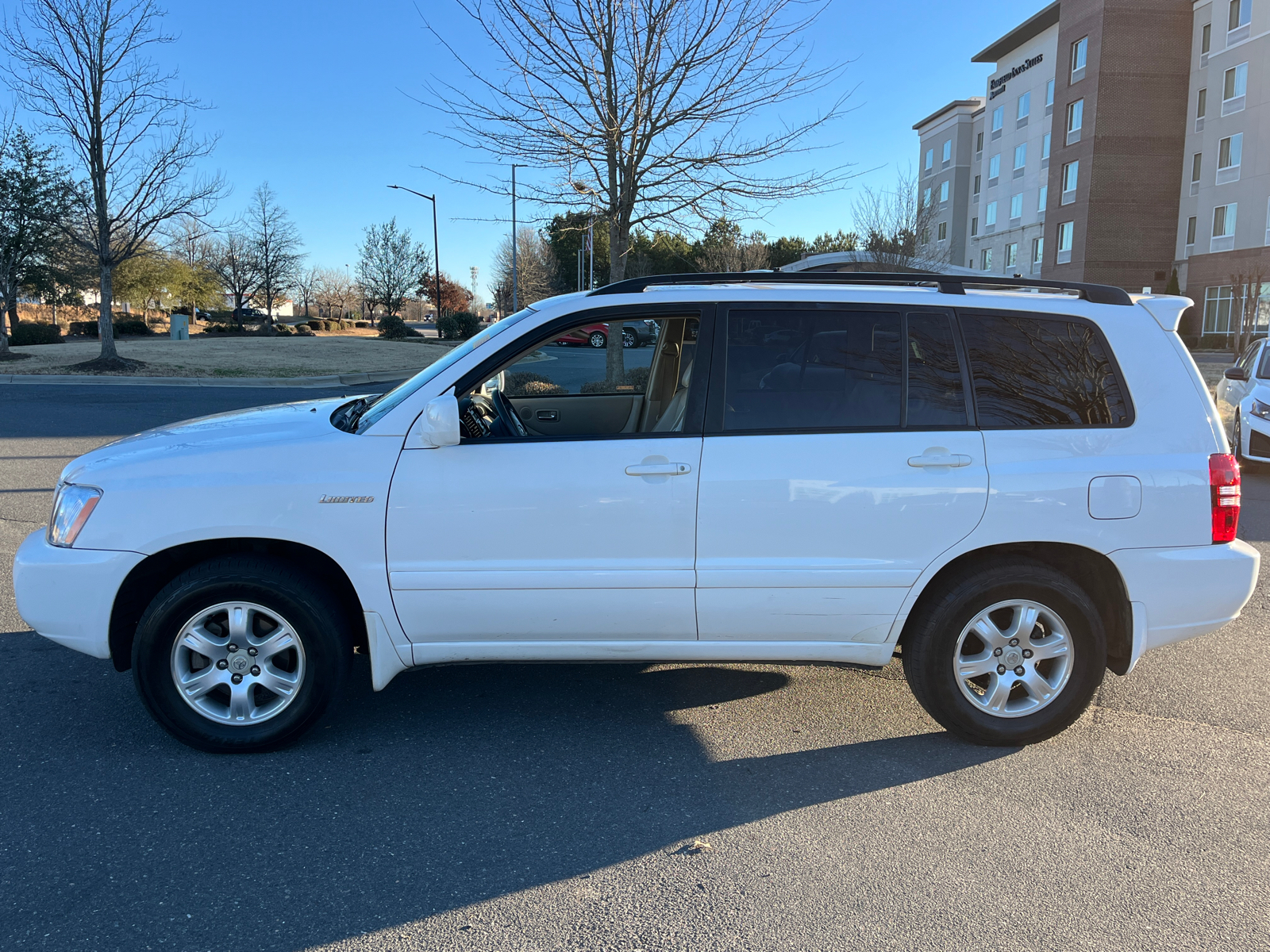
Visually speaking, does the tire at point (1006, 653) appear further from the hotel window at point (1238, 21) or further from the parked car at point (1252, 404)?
the hotel window at point (1238, 21)

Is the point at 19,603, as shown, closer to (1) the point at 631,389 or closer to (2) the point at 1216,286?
(1) the point at 631,389

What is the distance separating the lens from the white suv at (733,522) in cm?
365

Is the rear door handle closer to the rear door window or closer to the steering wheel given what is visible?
the rear door window

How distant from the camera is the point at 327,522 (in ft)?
12.0

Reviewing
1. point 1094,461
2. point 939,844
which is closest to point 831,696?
point 939,844

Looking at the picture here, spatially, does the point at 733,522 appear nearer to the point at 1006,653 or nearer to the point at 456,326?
the point at 1006,653

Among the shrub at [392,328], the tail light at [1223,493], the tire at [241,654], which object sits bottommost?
the tire at [241,654]

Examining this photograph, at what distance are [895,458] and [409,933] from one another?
240cm

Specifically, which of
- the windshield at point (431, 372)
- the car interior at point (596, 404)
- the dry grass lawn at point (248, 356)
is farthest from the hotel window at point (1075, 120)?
the windshield at point (431, 372)

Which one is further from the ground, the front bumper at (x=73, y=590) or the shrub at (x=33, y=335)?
the shrub at (x=33, y=335)

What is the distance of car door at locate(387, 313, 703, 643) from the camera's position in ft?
12.0

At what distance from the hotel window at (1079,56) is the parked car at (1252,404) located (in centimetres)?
3974

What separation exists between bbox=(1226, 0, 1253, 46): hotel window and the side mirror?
156 feet

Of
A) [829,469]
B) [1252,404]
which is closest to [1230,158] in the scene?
[1252,404]
